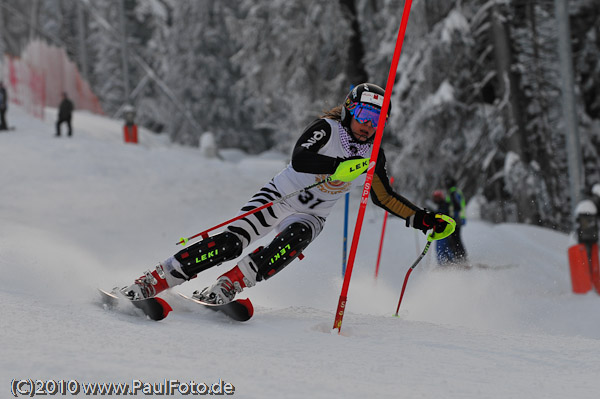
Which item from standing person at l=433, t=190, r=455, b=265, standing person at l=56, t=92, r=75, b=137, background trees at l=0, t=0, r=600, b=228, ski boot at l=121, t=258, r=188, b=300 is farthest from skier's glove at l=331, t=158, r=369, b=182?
standing person at l=56, t=92, r=75, b=137

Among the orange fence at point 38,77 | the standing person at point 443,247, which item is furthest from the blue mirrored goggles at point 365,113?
the orange fence at point 38,77

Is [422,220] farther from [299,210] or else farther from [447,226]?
[299,210]

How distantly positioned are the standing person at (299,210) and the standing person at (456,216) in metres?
5.89

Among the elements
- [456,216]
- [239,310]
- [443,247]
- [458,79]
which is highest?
[458,79]

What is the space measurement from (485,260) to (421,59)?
5375 mm

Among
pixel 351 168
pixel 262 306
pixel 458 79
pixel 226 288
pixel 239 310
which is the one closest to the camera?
pixel 239 310

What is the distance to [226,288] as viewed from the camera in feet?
14.9

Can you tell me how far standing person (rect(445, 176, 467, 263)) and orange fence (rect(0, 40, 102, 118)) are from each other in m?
16.4

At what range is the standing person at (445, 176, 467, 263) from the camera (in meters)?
10.5

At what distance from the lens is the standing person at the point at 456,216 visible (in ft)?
34.4

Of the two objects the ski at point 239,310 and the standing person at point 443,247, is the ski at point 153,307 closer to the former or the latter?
the ski at point 239,310

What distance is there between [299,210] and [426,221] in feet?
3.14

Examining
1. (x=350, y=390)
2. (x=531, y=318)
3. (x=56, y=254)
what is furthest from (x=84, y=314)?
(x=531, y=318)

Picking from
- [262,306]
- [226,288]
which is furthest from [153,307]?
[262,306]
